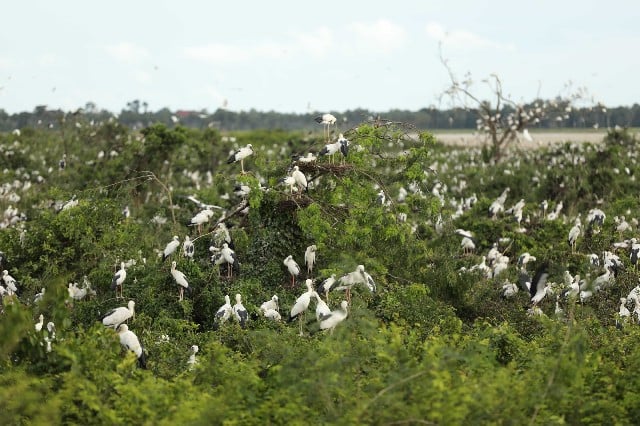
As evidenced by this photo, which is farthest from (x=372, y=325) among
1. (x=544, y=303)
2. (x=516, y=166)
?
(x=516, y=166)

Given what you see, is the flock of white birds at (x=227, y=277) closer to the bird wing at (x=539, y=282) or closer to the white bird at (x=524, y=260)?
the bird wing at (x=539, y=282)

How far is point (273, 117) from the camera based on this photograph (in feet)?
275

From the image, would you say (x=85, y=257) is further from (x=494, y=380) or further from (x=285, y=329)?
(x=494, y=380)

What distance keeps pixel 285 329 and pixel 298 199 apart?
2506mm

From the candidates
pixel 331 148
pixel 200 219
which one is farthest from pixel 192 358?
pixel 200 219

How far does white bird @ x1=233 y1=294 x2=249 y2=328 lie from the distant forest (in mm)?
3221

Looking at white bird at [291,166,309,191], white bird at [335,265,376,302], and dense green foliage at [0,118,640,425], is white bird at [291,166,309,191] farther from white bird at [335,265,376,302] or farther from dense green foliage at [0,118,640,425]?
white bird at [335,265,376,302]

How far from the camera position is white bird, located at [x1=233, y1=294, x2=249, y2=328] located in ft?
28.4

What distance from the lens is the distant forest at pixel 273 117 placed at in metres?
30.5

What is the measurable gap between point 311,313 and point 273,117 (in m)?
76.0

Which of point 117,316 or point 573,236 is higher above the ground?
point 573,236

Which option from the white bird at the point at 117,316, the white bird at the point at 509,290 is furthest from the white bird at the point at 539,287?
the white bird at the point at 117,316

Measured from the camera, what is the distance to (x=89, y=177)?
2028 centimetres

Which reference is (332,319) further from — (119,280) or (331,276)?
(119,280)
